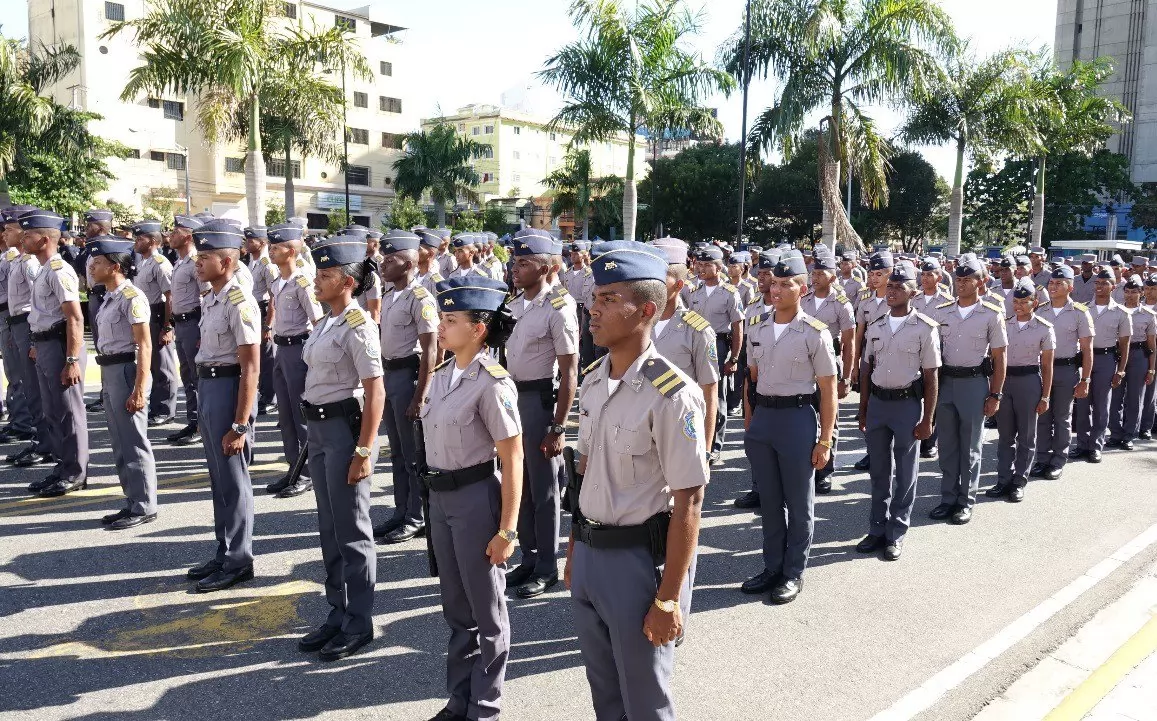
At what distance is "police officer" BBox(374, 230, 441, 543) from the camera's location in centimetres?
661

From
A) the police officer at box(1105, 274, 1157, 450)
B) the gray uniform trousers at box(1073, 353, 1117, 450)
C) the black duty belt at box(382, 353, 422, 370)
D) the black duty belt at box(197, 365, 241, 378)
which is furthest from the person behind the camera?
the police officer at box(1105, 274, 1157, 450)

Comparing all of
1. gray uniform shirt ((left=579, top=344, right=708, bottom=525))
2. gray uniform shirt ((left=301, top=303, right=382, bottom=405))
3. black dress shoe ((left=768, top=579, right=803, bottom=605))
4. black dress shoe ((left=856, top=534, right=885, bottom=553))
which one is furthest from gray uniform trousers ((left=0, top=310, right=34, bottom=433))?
black dress shoe ((left=856, top=534, right=885, bottom=553))

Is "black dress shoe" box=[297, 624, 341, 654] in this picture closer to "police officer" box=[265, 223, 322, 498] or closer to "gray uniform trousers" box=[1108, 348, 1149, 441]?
"police officer" box=[265, 223, 322, 498]

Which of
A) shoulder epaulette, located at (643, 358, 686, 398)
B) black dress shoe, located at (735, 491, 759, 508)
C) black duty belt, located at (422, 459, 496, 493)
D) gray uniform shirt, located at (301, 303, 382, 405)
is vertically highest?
shoulder epaulette, located at (643, 358, 686, 398)

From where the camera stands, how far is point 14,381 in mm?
9078

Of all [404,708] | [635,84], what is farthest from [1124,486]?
[635,84]

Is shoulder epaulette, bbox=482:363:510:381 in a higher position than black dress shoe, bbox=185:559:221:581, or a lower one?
higher

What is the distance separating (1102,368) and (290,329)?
877 centimetres

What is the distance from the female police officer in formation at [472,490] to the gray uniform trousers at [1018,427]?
6.00 meters

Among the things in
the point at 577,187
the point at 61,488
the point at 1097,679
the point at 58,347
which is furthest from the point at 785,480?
the point at 577,187

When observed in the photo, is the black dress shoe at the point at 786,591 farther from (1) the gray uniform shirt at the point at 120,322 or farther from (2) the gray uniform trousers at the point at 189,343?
(2) the gray uniform trousers at the point at 189,343

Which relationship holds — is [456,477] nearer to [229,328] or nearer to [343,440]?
[343,440]

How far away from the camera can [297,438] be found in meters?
8.18

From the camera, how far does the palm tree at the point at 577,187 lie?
5191cm
